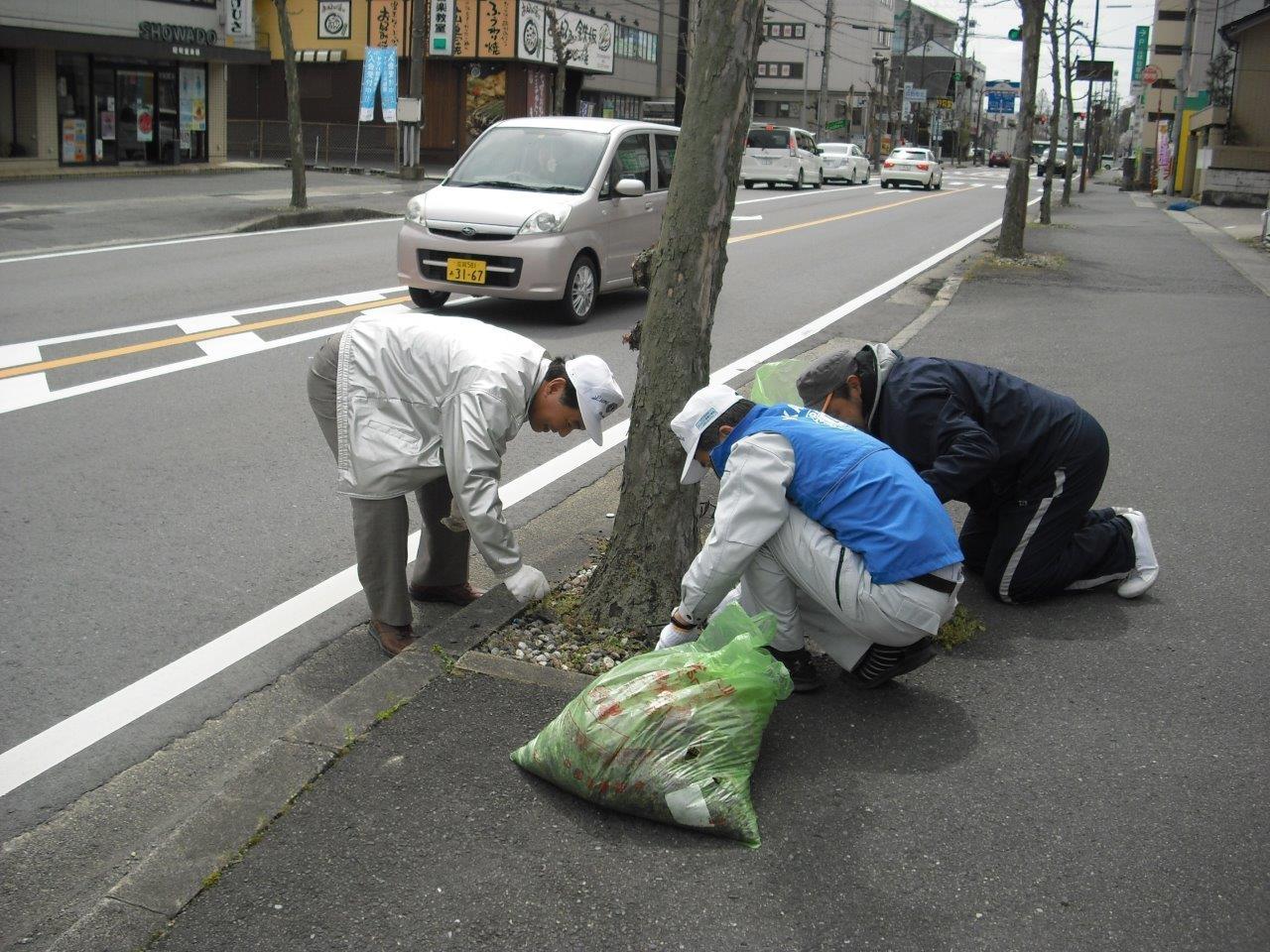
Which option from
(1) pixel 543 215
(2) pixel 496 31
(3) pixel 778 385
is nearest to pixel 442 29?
(2) pixel 496 31

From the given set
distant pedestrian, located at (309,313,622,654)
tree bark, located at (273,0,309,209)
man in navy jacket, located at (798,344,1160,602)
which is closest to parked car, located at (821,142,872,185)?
tree bark, located at (273,0,309,209)

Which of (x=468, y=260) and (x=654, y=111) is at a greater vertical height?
(x=654, y=111)

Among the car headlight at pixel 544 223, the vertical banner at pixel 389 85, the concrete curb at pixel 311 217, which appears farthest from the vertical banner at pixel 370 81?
the car headlight at pixel 544 223

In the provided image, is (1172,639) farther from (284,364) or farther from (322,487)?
(284,364)

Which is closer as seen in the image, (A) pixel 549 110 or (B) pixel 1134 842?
(B) pixel 1134 842

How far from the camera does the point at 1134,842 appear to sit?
130 inches

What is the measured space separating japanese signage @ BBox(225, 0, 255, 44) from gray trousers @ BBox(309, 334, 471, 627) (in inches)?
1148

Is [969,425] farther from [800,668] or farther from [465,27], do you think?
[465,27]

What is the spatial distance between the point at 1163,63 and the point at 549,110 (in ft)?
177

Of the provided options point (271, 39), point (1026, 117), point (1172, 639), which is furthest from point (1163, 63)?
point (1172, 639)

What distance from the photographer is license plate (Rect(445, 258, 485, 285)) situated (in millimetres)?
11203

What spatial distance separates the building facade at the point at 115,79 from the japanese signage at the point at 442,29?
9.83 metres

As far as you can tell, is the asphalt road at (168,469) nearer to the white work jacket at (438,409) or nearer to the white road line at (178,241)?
the white road line at (178,241)

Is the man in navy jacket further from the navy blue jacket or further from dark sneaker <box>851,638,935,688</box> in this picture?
dark sneaker <box>851,638,935,688</box>
